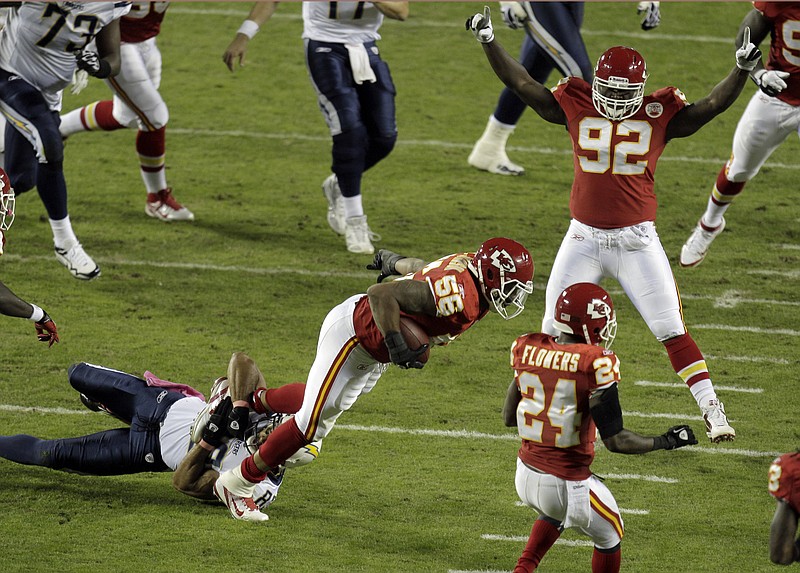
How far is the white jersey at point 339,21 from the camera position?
751 cm

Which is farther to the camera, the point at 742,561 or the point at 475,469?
the point at 475,469

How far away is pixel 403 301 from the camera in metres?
4.47

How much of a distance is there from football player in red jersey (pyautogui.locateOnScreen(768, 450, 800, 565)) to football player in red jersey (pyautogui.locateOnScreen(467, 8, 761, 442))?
1.63m

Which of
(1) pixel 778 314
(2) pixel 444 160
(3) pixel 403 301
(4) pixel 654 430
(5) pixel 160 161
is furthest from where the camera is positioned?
(2) pixel 444 160

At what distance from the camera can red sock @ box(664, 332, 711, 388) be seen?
5.17 metres

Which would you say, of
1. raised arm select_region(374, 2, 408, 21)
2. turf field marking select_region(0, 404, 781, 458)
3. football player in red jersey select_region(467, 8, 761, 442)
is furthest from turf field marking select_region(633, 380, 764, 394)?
raised arm select_region(374, 2, 408, 21)

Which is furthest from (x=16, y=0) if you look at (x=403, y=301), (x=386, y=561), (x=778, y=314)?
(x=778, y=314)

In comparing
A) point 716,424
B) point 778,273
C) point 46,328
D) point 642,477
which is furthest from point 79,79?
point 716,424

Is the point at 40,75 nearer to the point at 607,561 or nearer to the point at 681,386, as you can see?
the point at 681,386

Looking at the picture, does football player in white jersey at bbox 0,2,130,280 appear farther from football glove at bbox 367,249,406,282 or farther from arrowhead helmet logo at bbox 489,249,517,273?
arrowhead helmet logo at bbox 489,249,517,273

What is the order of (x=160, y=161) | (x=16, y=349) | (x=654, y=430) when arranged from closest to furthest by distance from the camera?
→ 1. (x=654, y=430)
2. (x=16, y=349)
3. (x=160, y=161)

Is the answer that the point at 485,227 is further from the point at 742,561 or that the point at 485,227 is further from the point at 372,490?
the point at 742,561

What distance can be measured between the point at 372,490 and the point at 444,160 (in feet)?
15.1

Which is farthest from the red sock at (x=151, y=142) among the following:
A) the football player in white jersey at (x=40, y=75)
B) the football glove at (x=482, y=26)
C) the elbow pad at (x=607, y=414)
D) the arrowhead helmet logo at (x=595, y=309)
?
the elbow pad at (x=607, y=414)
